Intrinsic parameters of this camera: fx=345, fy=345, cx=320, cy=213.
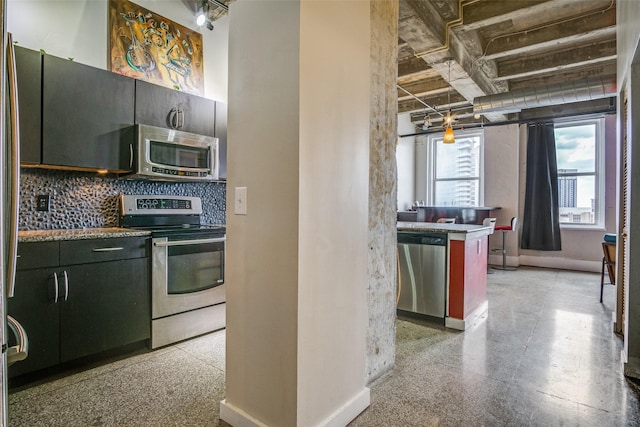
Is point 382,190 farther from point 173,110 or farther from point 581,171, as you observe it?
point 581,171

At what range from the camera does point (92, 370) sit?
2.39 m

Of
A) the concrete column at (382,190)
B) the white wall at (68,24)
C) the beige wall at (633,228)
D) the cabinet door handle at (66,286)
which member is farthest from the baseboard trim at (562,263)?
the cabinet door handle at (66,286)

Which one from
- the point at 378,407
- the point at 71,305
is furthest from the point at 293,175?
the point at 71,305

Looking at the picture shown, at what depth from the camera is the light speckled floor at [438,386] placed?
187 cm

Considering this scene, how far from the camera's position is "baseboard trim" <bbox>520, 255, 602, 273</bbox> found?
622 centimetres

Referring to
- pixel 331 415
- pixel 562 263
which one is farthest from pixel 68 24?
pixel 562 263

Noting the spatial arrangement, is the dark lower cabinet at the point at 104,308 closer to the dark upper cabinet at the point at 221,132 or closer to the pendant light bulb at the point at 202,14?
the dark upper cabinet at the point at 221,132

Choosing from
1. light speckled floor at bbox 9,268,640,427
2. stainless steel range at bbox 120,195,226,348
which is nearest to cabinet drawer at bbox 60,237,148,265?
stainless steel range at bbox 120,195,226,348

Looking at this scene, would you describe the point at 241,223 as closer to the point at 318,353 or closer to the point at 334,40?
the point at 318,353

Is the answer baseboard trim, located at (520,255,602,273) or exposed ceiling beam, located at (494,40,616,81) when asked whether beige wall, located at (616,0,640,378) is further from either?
baseboard trim, located at (520,255,602,273)

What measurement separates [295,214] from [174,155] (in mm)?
1984

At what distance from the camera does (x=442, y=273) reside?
10.9 feet

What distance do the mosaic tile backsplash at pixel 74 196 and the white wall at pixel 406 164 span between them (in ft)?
18.1

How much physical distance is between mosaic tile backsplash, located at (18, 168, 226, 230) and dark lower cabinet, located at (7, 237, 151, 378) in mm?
608
